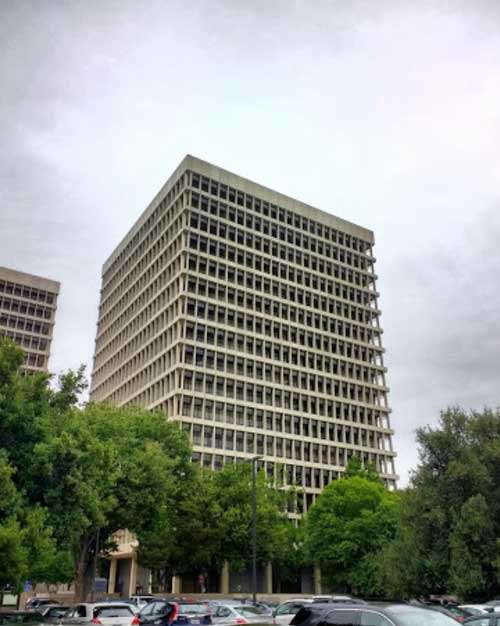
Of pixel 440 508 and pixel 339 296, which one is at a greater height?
pixel 339 296

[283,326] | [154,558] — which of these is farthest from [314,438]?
[154,558]

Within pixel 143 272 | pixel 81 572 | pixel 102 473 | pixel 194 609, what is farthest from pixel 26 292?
pixel 194 609

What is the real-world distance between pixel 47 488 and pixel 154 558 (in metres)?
29.1

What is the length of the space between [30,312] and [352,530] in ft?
255

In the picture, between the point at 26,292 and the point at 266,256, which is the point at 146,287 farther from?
the point at 26,292

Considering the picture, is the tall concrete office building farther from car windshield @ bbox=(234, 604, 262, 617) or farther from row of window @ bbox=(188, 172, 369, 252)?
car windshield @ bbox=(234, 604, 262, 617)

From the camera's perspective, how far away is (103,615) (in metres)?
19.7

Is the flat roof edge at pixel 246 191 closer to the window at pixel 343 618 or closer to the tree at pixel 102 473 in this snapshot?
the tree at pixel 102 473

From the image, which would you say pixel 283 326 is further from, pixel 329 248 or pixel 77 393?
pixel 77 393

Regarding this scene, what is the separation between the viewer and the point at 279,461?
80750mm

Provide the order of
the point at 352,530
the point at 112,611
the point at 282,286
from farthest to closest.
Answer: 1. the point at 282,286
2. the point at 352,530
3. the point at 112,611

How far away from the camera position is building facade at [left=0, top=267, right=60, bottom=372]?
109562mm

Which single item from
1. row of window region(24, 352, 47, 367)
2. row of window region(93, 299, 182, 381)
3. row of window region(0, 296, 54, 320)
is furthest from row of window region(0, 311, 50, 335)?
row of window region(93, 299, 182, 381)

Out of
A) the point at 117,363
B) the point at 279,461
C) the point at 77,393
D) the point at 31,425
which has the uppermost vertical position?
the point at 117,363
